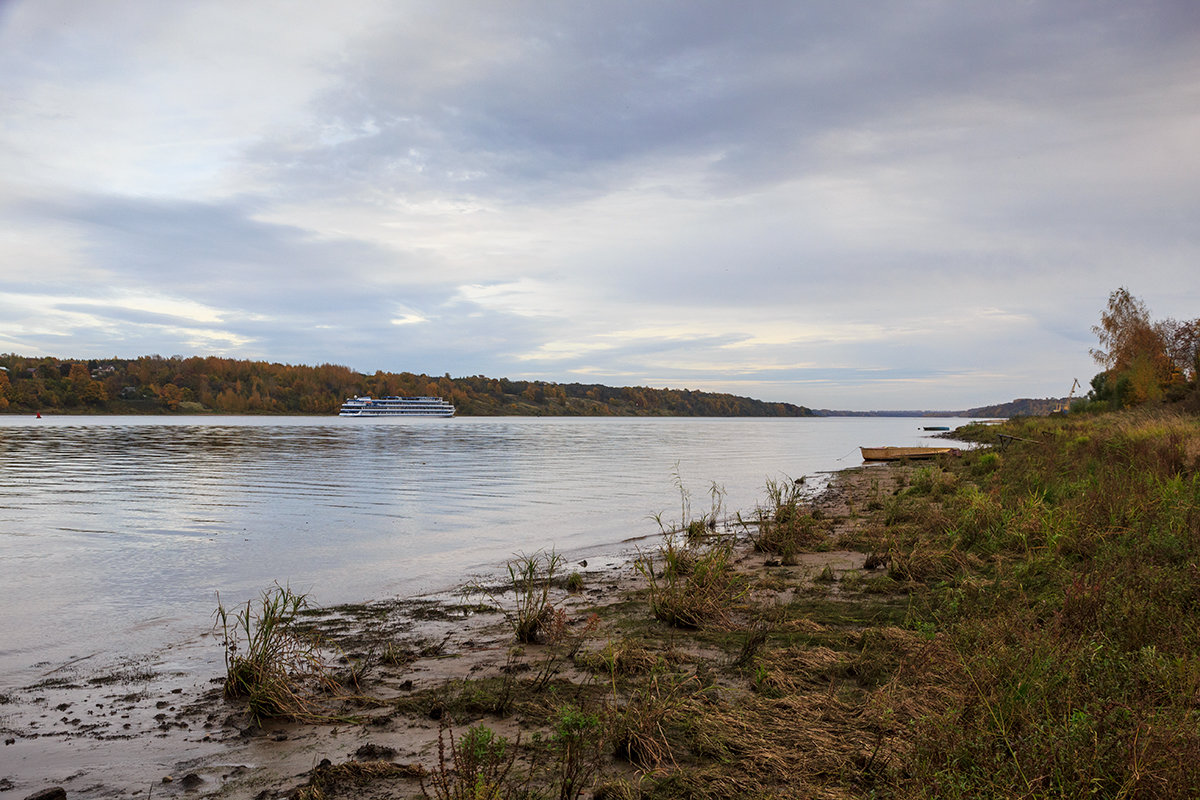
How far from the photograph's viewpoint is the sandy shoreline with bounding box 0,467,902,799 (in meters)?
4.98

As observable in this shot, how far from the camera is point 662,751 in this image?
4.89 metres

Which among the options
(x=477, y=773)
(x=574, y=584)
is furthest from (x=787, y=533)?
(x=477, y=773)

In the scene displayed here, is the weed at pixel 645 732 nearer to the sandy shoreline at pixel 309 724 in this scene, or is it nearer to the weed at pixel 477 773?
the sandy shoreline at pixel 309 724

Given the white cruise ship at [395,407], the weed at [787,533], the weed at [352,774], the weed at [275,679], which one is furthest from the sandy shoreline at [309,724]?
the white cruise ship at [395,407]

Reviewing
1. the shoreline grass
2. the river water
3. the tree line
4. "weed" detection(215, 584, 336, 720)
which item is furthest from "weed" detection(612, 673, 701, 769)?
the tree line

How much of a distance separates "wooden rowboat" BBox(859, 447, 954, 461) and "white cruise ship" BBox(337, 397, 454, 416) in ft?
446

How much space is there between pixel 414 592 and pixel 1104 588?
9.73 meters

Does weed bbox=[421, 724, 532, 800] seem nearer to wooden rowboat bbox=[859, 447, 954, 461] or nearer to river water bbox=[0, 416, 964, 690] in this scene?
river water bbox=[0, 416, 964, 690]

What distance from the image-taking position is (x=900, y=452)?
4362 cm

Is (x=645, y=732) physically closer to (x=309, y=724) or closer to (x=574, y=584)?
(x=309, y=724)

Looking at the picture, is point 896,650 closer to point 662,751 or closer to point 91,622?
point 662,751

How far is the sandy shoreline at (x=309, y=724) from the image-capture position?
16.3 feet

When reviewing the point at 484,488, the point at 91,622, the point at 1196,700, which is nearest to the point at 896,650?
Result: the point at 1196,700

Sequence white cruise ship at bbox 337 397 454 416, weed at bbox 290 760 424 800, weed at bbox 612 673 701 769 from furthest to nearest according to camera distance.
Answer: white cruise ship at bbox 337 397 454 416, weed at bbox 612 673 701 769, weed at bbox 290 760 424 800
